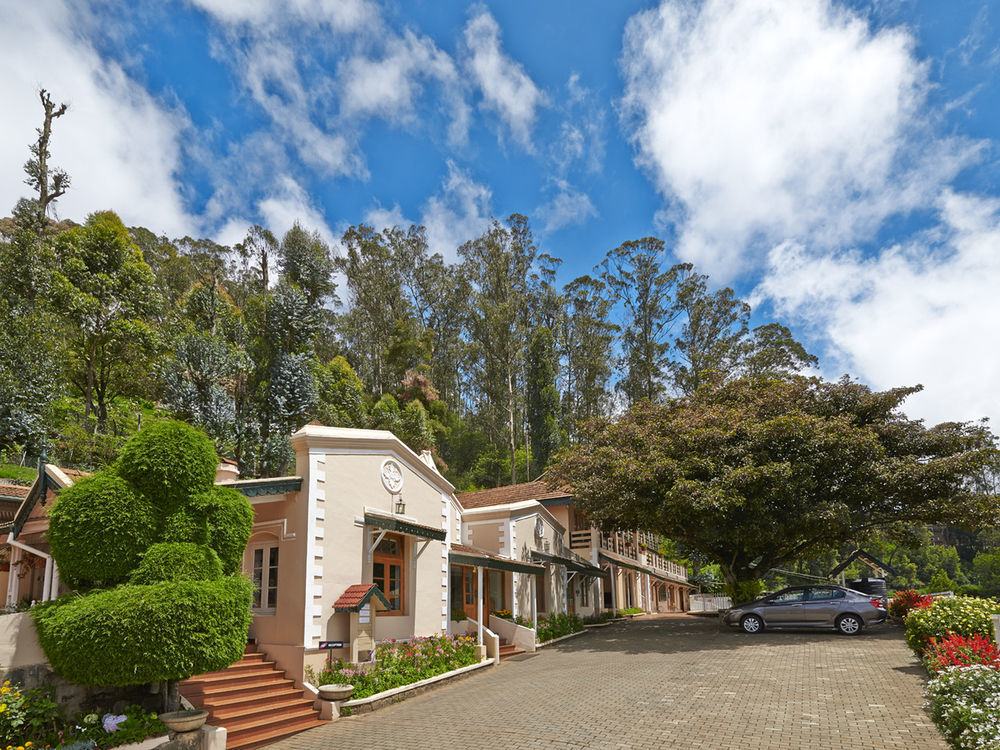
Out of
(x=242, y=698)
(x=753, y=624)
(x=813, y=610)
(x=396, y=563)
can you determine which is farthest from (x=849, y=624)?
(x=242, y=698)

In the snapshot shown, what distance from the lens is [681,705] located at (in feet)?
31.7

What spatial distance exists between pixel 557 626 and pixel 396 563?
8591mm

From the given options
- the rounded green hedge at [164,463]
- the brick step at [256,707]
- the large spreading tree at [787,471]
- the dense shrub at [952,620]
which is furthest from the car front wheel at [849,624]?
the rounded green hedge at [164,463]

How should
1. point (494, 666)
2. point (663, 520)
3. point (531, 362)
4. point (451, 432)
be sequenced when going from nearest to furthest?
point (494, 666) < point (663, 520) < point (531, 362) < point (451, 432)

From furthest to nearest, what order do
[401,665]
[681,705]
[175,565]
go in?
[401,665], [681,705], [175,565]

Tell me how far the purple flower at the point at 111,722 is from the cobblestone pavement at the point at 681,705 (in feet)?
8.31

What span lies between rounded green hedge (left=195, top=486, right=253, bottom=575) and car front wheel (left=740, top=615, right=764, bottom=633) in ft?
48.6

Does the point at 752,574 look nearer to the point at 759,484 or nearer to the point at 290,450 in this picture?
the point at 759,484

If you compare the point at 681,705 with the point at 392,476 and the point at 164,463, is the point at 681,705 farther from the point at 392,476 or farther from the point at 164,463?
the point at 164,463

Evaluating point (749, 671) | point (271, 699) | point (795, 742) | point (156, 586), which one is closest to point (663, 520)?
point (749, 671)

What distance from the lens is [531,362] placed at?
3928 cm

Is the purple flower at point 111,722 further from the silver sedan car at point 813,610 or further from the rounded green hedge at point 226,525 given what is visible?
the silver sedan car at point 813,610

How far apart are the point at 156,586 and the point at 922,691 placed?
11.3 m

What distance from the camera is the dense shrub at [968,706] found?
5.24 metres
